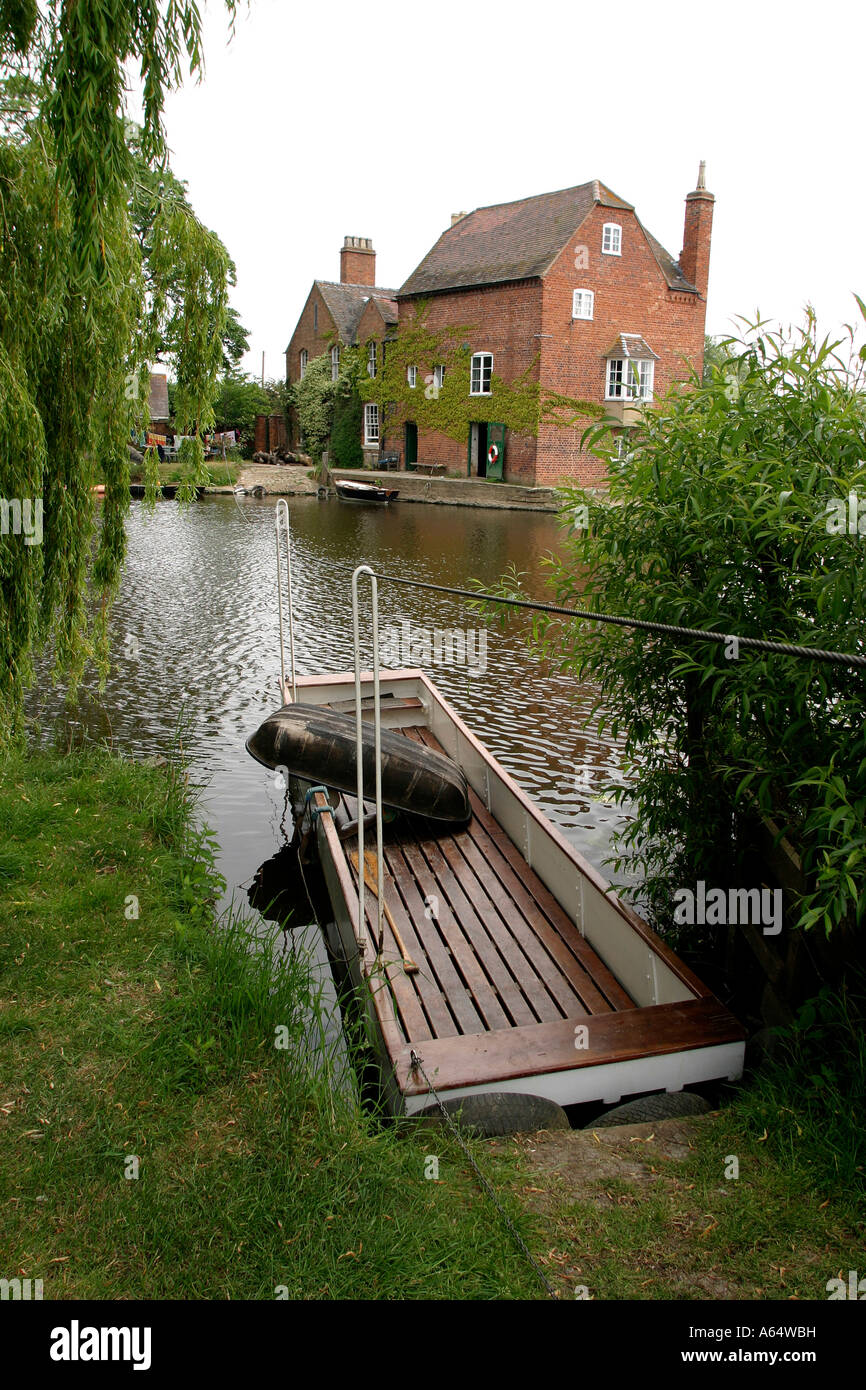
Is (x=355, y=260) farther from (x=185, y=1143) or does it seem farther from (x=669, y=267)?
(x=185, y=1143)

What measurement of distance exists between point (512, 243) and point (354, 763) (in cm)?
3385

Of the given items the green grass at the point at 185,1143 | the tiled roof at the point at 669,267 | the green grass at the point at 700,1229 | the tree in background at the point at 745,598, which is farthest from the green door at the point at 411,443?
the green grass at the point at 700,1229

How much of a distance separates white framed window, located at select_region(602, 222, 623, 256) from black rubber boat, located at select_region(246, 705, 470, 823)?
3182 centimetres

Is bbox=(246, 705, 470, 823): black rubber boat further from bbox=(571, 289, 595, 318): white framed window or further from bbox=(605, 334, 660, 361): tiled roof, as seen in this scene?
bbox=(605, 334, 660, 361): tiled roof

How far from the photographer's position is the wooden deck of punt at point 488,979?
493 centimetres

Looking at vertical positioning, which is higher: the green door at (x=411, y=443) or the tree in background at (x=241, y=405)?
the tree in background at (x=241, y=405)

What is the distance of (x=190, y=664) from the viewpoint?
611 inches

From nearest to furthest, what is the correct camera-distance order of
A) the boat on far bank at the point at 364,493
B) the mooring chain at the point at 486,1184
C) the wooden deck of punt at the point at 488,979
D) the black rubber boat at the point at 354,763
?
1. the mooring chain at the point at 486,1184
2. the wooden deck of punt at the point at 488,979
3. the black rubber boat at the point at 354,763
4. the boat on far bank at the point at 364,493

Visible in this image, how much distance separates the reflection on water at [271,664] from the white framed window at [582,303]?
9.91 meters

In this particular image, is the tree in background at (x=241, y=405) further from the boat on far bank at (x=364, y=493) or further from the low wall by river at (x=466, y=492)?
the boat on far bank at (x=364, y=493)

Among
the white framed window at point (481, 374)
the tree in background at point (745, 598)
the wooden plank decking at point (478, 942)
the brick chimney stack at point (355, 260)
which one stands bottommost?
the wooden plank decking at point (478, 942)

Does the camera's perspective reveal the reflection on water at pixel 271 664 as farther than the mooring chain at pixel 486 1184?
Yes

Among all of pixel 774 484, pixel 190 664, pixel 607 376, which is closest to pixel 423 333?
pixel 607 376

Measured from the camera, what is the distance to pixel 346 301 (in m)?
48.2
